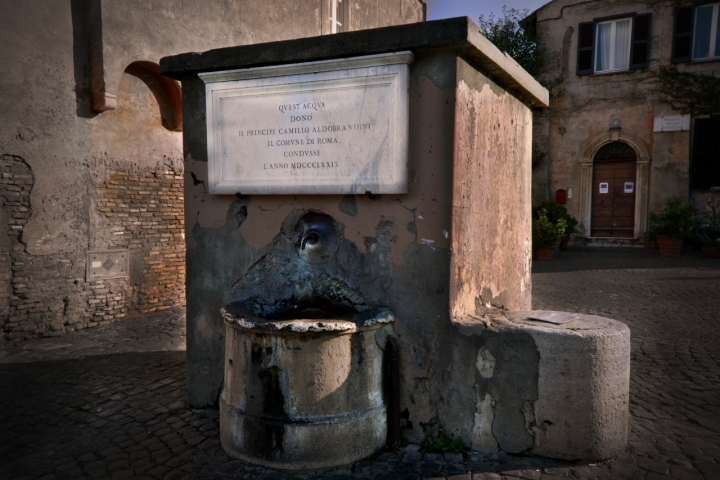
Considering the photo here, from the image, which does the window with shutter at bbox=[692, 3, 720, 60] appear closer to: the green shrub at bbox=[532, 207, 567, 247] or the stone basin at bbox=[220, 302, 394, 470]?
the green shrub at bbox=[532, 207, 567, 247]

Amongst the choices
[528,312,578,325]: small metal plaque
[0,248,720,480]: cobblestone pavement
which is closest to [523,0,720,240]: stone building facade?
[0,248,720,480]: cobblestone pavement

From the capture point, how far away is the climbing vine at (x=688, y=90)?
1368 cm

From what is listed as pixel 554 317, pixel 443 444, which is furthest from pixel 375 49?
pixel 443 444

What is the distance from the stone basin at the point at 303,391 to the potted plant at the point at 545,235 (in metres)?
10.1

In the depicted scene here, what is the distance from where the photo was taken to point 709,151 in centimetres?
1368

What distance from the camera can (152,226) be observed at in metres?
7.46

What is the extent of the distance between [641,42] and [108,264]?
14454 millimetres

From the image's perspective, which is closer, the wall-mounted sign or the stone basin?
the stone basin

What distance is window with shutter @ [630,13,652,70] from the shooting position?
1449 centimetres

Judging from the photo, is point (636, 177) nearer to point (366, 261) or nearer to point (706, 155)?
point (706, 155)

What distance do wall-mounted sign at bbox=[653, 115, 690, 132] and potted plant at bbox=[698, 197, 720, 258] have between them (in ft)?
6.62

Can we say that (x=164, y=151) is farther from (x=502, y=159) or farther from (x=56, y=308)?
(x=502, y=159)

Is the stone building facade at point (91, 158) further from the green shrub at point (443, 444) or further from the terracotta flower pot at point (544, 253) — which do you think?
the terracotta flower pot at point (544, 253)

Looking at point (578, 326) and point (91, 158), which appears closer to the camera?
point (578, 326)
